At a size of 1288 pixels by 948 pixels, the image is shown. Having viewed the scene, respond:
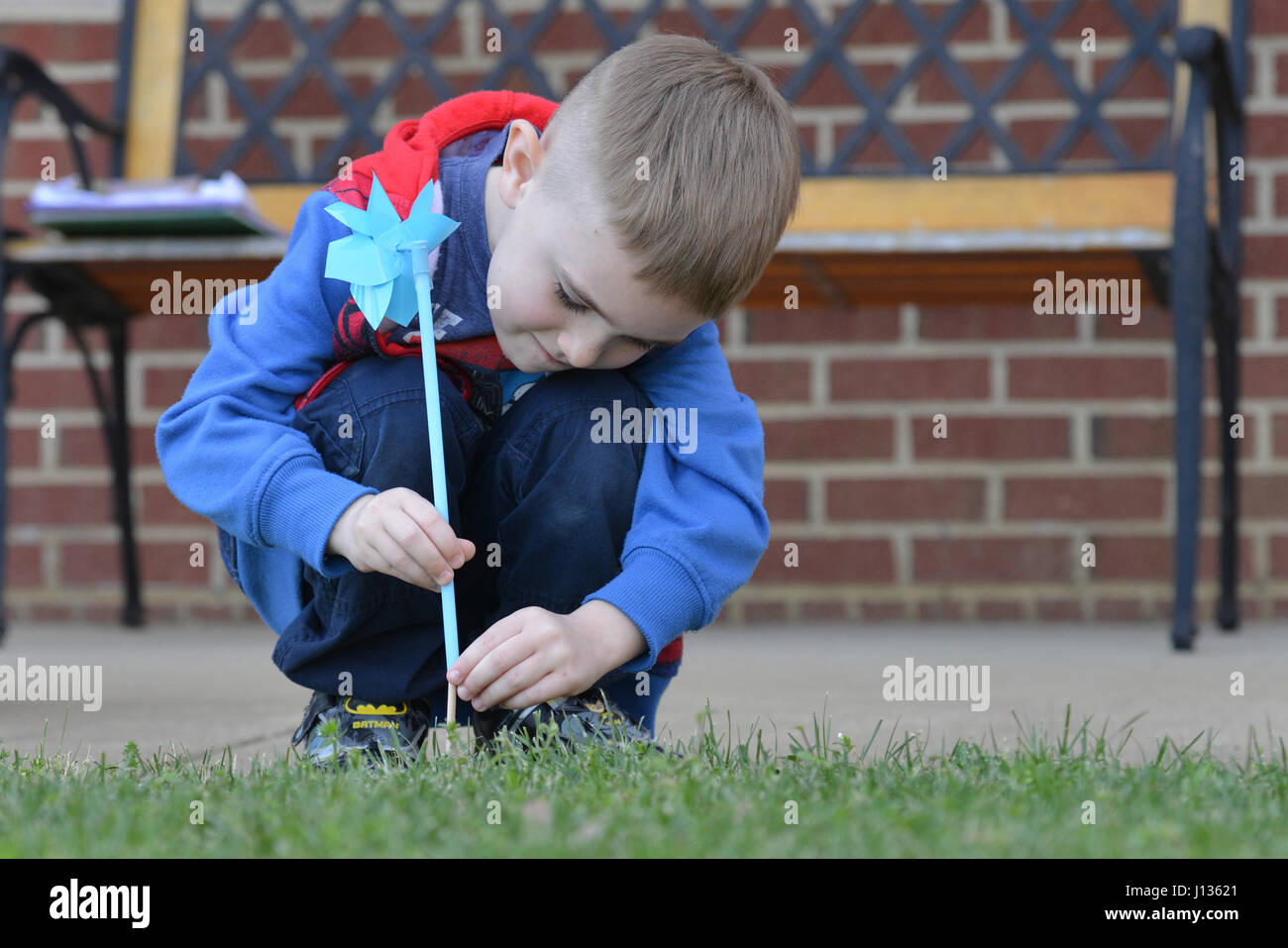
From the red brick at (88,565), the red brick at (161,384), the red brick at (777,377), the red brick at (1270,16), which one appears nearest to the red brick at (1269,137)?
the red brick at (1270,16)

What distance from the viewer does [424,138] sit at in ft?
5.53

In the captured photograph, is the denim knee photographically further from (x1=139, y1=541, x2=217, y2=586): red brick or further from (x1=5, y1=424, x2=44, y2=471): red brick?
(x1=5, y1=424, x2=44, y2=471): red brick

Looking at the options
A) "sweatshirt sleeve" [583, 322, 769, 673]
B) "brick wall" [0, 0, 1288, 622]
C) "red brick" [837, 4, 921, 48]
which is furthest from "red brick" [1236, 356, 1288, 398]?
"sweatshirt sleeve" [583, 322, 769, 673]

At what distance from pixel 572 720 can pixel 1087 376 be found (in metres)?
1.85

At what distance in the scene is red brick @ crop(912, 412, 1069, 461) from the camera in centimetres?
305

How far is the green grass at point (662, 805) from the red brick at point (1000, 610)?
162cm

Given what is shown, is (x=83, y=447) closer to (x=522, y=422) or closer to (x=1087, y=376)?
(x=522, y=422)

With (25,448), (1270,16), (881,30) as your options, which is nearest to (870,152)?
(881,30)

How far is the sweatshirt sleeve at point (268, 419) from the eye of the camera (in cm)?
149

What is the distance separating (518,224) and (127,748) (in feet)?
2.12

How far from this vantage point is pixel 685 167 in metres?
1.44

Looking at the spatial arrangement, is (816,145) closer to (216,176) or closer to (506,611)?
(216,176)
